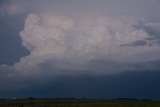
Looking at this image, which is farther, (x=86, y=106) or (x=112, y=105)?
(x=112, y=105)

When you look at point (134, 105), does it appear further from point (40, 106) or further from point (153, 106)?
point (40, 106)

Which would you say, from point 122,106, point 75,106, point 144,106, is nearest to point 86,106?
point 75,106

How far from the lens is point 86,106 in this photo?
109m

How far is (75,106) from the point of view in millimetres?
111438

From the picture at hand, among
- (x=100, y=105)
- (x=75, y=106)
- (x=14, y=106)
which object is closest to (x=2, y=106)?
(x=14, y=106)

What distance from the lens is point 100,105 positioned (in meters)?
117

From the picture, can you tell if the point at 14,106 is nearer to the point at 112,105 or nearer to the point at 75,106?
the point at 75,106

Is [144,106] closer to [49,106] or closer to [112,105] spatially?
[112,105]

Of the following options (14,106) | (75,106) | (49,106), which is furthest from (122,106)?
(14,106)

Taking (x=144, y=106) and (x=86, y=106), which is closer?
(x=86, y=106)

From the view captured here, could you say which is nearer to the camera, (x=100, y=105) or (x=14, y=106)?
(x=14, y=106)

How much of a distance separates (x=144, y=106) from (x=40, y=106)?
30049mm

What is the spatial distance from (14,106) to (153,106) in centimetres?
3778

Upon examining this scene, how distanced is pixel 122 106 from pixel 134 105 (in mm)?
5239
